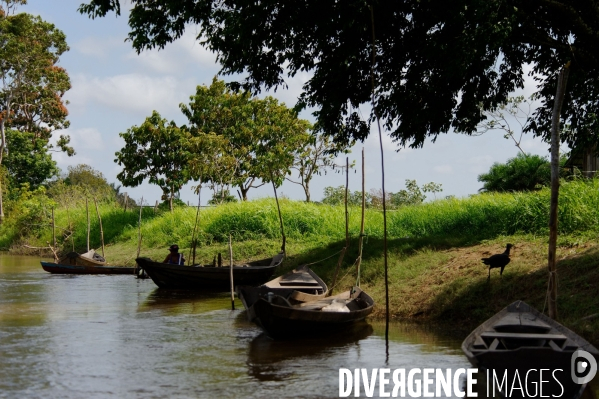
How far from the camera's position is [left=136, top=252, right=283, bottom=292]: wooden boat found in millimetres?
18750

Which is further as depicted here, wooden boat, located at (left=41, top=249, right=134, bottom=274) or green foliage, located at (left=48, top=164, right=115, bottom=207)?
green foliage, located at (left=48, top=164, right=115, bottom=207)

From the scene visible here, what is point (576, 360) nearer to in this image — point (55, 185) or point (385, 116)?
point (385, 116)

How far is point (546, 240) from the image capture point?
1583 centimetres

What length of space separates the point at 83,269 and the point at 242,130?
15555 mm

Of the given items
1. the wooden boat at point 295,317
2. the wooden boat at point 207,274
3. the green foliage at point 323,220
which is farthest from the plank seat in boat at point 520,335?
the wooden boat at point 207,274

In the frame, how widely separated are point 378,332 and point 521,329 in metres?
4.27

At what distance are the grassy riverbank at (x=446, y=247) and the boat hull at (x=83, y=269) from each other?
7.57ft

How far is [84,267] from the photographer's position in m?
25.0

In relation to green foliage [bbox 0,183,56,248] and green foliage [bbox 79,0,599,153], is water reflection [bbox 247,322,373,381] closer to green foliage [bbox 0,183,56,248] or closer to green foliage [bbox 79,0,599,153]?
green foliage [bbox 79,0,599,153]

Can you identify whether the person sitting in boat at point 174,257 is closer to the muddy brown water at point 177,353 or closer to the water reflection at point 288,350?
the muddy brown water at point 177,353

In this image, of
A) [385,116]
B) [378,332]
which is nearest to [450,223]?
[385,116]

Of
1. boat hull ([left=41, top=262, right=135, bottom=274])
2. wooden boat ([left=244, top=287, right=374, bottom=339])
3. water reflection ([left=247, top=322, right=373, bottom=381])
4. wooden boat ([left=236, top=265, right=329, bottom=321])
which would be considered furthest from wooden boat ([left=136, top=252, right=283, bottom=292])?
wooden boat ([left=244, top=287, right=374, bottom=339])

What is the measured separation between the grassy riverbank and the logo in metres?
2.90

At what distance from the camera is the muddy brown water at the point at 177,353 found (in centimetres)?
920
